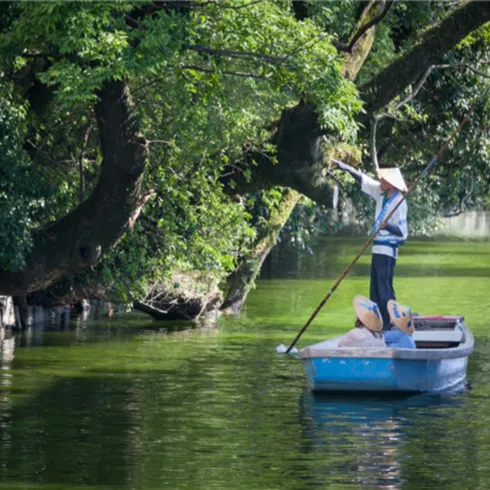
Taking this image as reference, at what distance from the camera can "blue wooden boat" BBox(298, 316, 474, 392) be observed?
640 inches

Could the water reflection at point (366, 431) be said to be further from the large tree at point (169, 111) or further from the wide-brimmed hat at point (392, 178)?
the large tree at point (169, 111)

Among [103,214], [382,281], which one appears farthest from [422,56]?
[103,214]

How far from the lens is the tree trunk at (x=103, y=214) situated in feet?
63.4

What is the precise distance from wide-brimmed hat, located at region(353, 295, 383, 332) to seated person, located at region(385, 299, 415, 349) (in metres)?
0.45

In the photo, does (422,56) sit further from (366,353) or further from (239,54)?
(366,353)

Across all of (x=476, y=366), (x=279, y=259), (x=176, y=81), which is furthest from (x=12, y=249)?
(x=279, y=259)

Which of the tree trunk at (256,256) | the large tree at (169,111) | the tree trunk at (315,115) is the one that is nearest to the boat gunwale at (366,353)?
the large tree at (169,111)

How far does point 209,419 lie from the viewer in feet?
50.3

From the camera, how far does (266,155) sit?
23.2 metres

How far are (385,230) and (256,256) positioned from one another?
30.7 feet

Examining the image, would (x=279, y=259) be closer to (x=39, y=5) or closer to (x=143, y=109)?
(x=143, y=109)

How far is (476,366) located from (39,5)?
315 inches

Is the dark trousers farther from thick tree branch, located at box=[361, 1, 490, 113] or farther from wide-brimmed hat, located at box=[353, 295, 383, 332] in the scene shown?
thick tree branch, located at box=[361, 1, 490, 113]

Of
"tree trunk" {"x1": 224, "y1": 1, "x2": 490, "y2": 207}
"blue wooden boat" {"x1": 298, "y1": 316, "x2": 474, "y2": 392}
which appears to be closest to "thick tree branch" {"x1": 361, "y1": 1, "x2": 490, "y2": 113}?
"tree trunk" {"x1": 224, "y1": 1, "x2": 490, "y2": 207}
